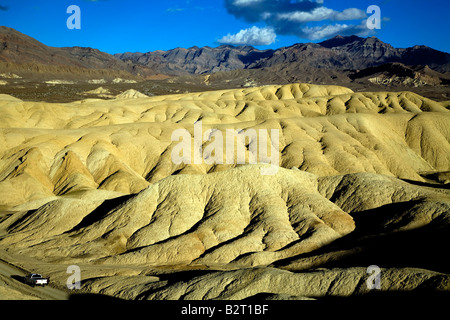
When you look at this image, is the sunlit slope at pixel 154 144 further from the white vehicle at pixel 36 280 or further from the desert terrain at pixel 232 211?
the white vehicle at pixel 36 280

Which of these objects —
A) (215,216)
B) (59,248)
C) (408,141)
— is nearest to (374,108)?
(408,141)

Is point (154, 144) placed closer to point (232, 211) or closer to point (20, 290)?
point (232, 211)

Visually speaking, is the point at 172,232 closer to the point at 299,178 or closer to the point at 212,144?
the point at 299,178

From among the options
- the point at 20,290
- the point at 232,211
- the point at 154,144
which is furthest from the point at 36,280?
the point at 154,144

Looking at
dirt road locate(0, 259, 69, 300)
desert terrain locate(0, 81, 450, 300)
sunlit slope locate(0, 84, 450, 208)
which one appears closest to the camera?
dirt road locate(0, 259, 69, 300)

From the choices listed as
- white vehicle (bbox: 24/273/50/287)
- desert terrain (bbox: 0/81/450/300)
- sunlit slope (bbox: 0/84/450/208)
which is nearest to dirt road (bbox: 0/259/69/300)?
white vehicle (bbox: 24/273/50/287)

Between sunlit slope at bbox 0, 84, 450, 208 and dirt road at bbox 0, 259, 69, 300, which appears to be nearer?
dirt road at bbox 0, 259, 69, 300

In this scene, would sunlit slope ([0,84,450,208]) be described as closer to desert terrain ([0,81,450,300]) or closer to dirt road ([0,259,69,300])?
desert terrain ([0,81,450,300])
